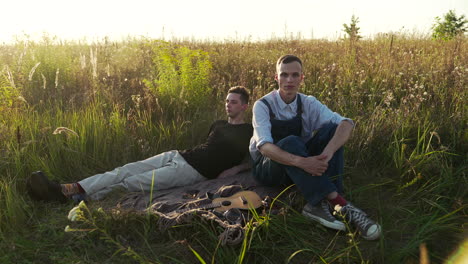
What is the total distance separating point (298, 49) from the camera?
929 centimetres

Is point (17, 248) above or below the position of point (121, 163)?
below

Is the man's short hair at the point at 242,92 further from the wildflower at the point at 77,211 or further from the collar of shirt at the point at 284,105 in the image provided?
the wildflower at the point at 77,211

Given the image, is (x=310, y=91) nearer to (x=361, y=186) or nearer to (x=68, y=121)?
(x=361, y=186)

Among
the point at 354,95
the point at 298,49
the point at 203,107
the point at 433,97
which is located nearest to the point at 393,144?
the point at 354,95

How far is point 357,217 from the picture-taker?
300cm

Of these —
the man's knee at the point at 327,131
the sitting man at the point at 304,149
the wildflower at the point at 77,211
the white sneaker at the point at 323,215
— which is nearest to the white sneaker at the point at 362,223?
the sitting man at the point at 304,149

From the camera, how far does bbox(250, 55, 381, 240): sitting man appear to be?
10.3ft

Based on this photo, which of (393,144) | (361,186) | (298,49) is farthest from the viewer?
(298,49)

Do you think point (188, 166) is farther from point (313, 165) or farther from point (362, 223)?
point (362, 223)

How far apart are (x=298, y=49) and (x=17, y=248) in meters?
7.69

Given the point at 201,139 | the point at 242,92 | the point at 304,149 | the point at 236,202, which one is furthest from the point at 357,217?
the point at 201,139

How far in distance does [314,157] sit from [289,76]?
987 millimetres

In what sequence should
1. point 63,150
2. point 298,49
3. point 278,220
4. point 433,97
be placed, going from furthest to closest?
1. point 298,49
2. point 433,97
3. point 63,150
4. point 278,220

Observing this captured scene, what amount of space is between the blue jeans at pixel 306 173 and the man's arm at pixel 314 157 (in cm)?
6
